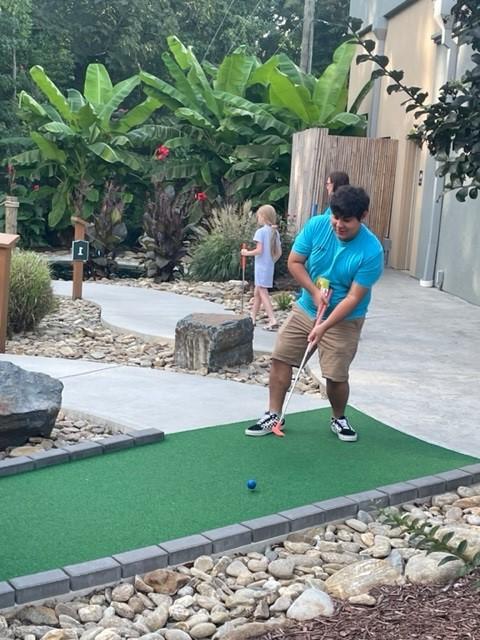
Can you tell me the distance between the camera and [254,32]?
111 ft

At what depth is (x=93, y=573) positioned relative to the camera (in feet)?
13.2

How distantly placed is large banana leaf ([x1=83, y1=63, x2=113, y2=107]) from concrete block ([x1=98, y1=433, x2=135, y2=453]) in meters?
17.0

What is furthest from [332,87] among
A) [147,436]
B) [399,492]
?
[399,492]

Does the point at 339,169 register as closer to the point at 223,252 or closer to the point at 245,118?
the point at 223,252

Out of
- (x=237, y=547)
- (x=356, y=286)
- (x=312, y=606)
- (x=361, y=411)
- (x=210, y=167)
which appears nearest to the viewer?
(x=312, y=606)

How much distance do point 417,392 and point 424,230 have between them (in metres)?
7.86

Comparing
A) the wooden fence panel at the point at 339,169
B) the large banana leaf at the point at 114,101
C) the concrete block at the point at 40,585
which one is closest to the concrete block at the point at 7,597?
the concrete block at the point at 40,585

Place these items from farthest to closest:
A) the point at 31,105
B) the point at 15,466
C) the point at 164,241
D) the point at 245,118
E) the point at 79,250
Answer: the point at 31,105, the point at 245,118, the point at 164,241, the point at 79,250, the point at 15,466

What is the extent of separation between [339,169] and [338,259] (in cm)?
1007

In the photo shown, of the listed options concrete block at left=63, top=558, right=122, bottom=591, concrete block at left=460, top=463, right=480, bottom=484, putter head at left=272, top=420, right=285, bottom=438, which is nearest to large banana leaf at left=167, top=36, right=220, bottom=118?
putter head at left=272, top=420, right=285, bottom=438

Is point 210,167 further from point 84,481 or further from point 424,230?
point 84,481

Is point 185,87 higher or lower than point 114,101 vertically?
higher

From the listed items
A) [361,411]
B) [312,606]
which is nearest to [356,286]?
[361,411]

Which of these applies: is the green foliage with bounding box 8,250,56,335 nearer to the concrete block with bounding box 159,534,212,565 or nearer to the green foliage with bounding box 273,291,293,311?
the green foliage with bounding box 273,291,293,311
